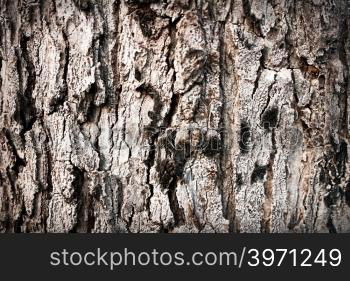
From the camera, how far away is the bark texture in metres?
1.16

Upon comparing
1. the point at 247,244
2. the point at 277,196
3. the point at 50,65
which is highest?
the point at 50,65

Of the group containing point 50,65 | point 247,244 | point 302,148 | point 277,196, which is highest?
point 50,65

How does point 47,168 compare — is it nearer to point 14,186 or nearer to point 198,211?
point 14,186

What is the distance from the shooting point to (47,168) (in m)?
1.21

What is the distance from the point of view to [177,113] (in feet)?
3.83

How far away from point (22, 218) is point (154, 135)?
1.34 feet

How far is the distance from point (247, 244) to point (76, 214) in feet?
1.41

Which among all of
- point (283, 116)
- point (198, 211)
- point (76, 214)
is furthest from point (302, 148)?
point (76, 214)

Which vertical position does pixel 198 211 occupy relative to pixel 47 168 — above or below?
below

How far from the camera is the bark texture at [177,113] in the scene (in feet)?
3.80

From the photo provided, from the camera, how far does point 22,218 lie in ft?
4.09

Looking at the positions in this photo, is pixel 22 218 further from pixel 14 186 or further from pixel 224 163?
pixel 224 163

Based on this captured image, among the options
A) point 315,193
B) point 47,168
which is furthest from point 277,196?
point 47,168

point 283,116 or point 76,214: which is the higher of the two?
point 283,116
